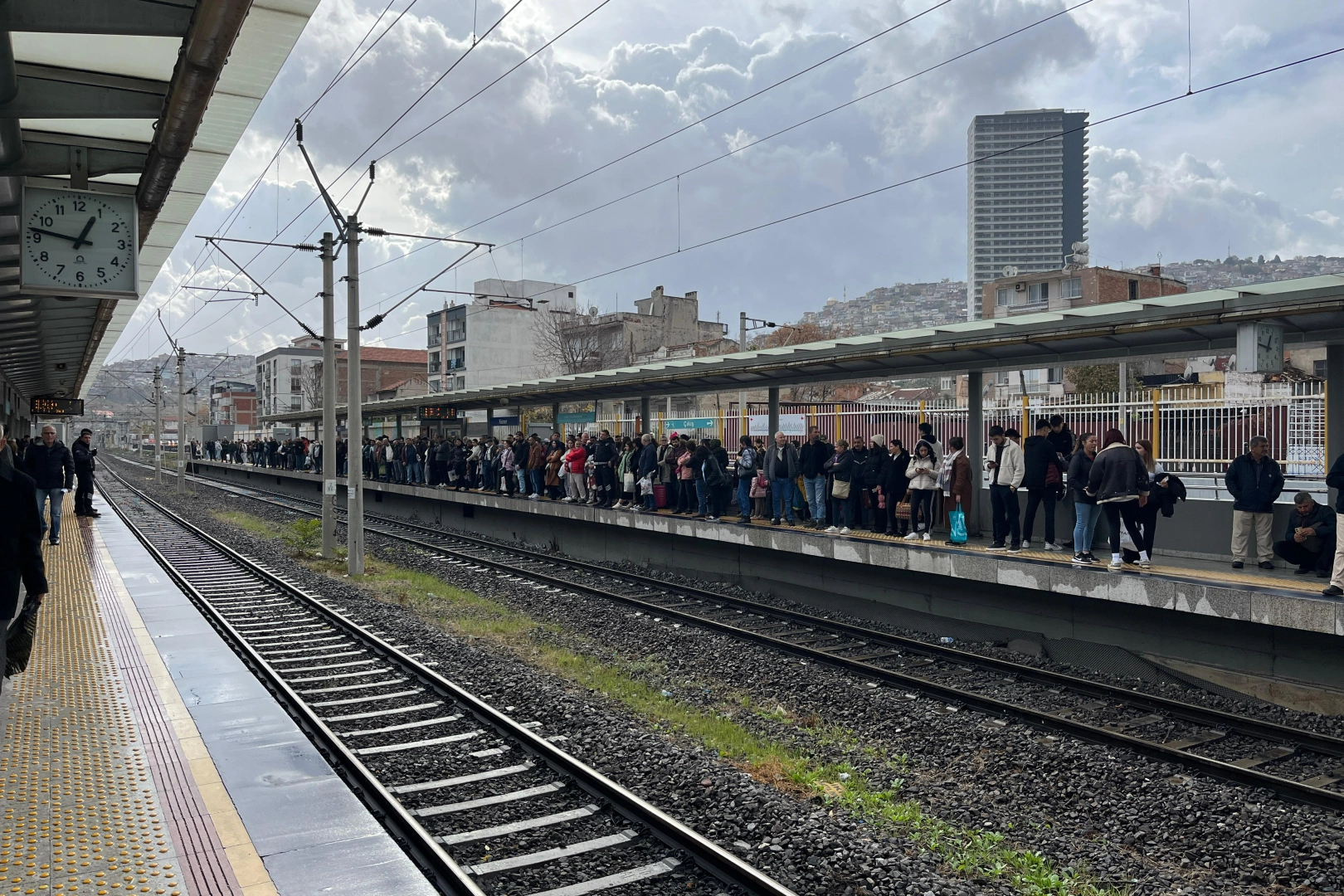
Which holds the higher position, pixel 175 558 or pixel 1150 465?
pixel 1150 465

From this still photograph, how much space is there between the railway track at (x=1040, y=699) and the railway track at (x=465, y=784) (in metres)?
4.00

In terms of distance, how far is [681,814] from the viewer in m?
5.91

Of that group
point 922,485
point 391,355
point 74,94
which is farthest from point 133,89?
point 391,355

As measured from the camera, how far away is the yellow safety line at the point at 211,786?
4.50 meters

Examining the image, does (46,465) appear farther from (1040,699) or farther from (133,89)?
(1040,699)

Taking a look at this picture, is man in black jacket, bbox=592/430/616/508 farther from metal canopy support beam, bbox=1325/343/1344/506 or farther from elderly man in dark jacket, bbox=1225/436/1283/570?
metal canopy support beam, bbox=1325/343/1344/506

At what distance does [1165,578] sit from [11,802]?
382 inches

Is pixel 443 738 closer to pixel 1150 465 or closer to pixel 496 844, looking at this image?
pixel 496 844

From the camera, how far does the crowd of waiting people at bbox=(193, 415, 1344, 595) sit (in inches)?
403

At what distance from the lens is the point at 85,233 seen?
702cm

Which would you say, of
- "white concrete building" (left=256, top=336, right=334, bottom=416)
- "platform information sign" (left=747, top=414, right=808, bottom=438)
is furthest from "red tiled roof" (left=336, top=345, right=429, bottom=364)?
"platform information sign" (left=747, top=414, right=808, bottom=438)

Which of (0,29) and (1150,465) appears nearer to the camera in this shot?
(0,29)

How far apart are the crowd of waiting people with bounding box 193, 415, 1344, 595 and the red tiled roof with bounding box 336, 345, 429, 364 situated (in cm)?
8897

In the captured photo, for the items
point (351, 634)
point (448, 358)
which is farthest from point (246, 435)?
point (351, 634)
